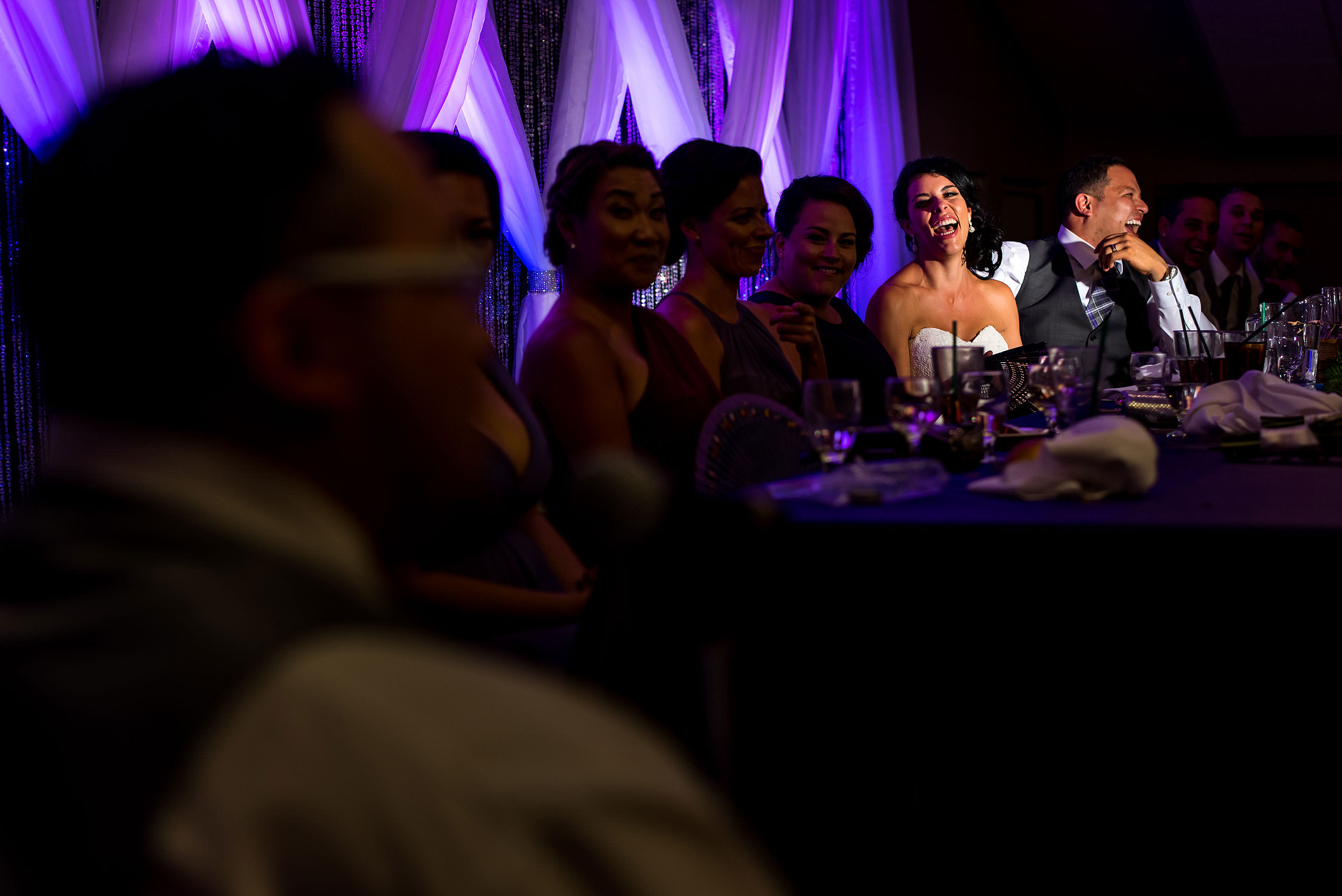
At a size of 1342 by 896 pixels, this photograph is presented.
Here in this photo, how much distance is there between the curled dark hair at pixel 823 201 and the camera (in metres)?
3.66

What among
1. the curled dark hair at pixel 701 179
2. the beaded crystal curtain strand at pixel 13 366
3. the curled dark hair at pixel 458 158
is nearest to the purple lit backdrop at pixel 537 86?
the beaded crystal curtain strand at pixel 13 366

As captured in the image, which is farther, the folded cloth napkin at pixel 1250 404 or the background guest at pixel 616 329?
the background guest at pixel 616 329

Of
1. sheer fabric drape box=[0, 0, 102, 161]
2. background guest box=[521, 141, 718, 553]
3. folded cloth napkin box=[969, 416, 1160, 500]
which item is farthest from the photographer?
sheer fabric drape box=[0, 0, 102, 161]

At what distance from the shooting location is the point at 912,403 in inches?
71.7

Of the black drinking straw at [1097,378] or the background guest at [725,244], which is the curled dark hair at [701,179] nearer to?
the background guest at [725,244]

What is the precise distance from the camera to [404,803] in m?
0.36

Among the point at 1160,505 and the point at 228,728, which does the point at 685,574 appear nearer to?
the point at 228,728

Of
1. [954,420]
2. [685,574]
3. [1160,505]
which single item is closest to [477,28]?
[954,420]

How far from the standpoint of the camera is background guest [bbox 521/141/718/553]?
230 cm

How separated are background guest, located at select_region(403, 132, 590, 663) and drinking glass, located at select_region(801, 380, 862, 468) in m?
0.51

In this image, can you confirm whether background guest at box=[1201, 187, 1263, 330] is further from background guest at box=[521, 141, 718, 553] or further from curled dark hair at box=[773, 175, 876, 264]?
background guest at box=[521, 141, 718, 553]

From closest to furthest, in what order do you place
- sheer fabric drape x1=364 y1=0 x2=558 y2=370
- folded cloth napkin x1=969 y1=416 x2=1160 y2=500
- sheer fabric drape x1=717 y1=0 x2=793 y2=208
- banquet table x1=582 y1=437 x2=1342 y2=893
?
banquet table x1=582 y1=437 x2=1342 y2=893
folded cloth napkin x1=969 y1=416 x2=1160 y2=500
sheer fabric drape x1=364 y1=0 x2=558 y2=370
sheer fabric drape x1=717 y1=0 x2=793 y2=208

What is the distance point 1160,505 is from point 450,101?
3239mm

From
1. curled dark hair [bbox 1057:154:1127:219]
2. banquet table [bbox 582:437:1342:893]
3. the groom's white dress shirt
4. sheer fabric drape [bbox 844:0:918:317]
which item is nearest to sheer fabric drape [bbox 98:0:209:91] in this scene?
banquet table [bbox 582:437:1342:893]
